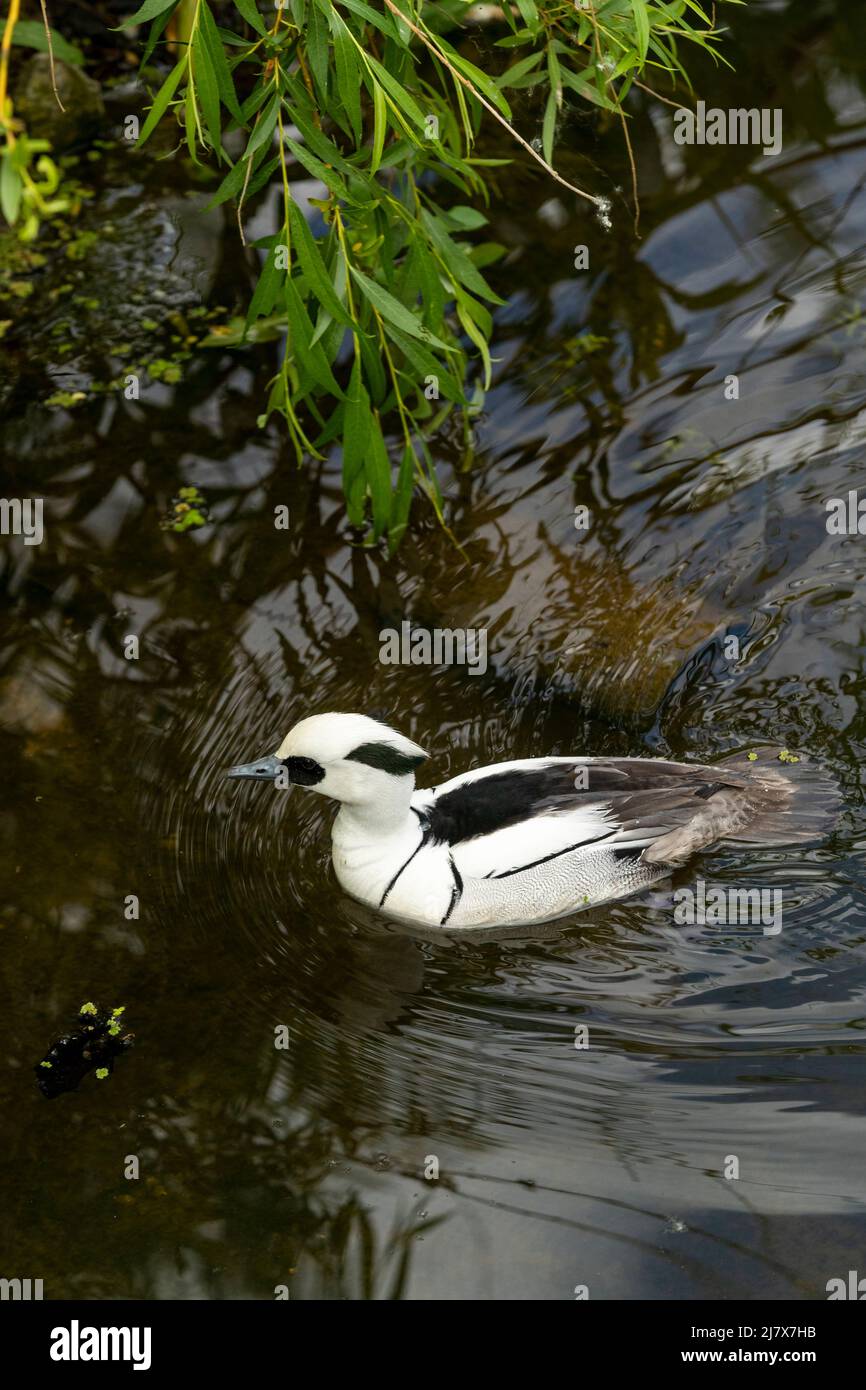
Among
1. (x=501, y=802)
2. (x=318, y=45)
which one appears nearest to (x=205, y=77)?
(x=318, y=45)

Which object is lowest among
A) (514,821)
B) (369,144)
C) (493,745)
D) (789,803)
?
(514,821)

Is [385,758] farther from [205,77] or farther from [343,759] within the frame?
[205,77]

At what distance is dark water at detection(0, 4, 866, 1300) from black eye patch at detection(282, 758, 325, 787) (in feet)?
1.88

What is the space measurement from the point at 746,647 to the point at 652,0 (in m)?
2.43

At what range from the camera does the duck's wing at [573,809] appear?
4.96 metres

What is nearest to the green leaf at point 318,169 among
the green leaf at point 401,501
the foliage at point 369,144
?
the foliage at point 369,144

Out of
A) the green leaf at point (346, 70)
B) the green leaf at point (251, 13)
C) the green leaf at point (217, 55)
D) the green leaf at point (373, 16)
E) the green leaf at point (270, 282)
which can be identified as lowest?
the green leaf at point (270, 282)

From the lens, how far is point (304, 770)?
487 cm

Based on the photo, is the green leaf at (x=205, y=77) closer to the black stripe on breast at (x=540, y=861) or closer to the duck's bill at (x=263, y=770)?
the duck's bill at (x=263, y=770)

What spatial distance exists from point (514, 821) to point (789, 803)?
106 centimetres

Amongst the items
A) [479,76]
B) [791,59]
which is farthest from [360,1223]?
[791,59]

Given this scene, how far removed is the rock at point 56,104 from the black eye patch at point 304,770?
5170mm

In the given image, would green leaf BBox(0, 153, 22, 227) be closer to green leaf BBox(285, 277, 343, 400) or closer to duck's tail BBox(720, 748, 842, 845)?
green leaf BBox(285, 277, 343, 400)

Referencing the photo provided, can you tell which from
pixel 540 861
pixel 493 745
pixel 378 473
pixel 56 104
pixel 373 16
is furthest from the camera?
pixel 56 104
